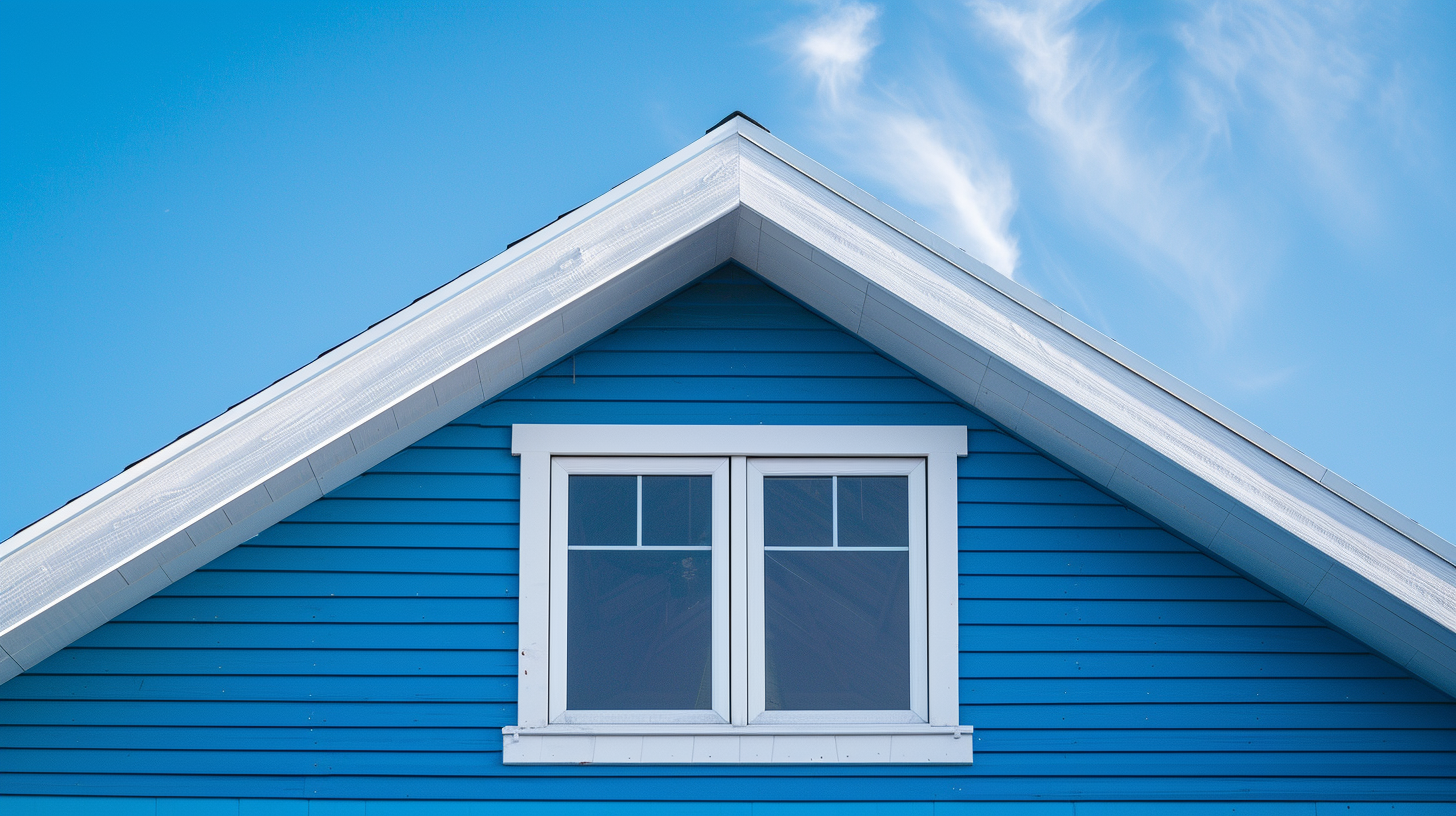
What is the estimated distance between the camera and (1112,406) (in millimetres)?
3148

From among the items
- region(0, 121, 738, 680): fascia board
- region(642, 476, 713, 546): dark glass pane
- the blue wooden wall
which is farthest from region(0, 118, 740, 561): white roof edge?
region(642, 476, 713, 546): dark glass pane

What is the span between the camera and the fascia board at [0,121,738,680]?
3.00 metres

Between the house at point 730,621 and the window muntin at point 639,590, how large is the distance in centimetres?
1

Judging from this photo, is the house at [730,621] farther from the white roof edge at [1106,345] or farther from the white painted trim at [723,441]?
the white roof edge at [1106,345]

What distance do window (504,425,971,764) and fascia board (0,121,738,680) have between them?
0.64m

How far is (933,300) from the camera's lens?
10.4 feet

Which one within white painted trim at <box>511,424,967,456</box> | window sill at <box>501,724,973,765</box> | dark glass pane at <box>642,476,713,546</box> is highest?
white painted trim at <box>511,424,967,456</box>

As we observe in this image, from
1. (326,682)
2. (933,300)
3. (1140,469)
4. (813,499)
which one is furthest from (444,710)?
(1140,469)

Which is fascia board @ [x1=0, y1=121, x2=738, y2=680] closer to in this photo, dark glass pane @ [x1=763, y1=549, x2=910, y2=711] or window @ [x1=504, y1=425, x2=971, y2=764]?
window @ [x1=504, y1=425, x2=971, y2=764]

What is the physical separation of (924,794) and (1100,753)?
71cm

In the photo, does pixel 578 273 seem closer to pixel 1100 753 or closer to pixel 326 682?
pixel 326 682

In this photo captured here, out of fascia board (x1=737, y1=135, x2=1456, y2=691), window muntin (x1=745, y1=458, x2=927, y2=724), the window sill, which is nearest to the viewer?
fascia board (x1=737, y1=135, x2=1456, y2=691)

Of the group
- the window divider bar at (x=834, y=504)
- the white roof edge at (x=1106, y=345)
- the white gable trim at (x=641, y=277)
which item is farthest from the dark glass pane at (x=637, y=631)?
the white roof edge at (x=1106, y=345)

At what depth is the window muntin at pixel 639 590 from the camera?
142 inches
